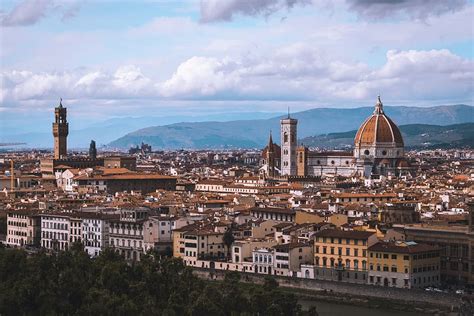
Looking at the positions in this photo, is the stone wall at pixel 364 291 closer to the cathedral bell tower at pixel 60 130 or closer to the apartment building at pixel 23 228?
the apartment building at pixel 23 228

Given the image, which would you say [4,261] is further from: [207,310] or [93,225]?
[93,225]

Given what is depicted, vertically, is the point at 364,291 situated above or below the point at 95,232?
below

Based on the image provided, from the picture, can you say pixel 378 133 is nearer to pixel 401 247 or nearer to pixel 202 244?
pixel 202 244

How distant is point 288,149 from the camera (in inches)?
3959

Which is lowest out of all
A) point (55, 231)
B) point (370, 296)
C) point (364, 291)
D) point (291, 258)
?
point (370, 296)

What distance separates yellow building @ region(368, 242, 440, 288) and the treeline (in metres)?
6.02

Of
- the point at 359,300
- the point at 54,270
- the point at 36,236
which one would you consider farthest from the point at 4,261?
the point at 36,236

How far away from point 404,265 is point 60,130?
6624 cm

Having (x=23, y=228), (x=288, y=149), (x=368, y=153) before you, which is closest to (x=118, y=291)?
(x=23, y=228)

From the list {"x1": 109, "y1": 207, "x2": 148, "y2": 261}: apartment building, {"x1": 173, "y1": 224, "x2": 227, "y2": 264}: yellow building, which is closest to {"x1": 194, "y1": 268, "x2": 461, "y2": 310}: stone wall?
{"x1": 173, "y1": 224, "x2": 227, "y2": 264}: yellow building

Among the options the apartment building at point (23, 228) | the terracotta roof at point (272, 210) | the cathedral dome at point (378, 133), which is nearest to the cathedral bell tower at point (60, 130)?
the cathedral dome at point (378, 133)

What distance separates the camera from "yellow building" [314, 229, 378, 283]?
133 feet

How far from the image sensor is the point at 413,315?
35625mm

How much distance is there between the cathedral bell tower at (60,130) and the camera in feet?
332
